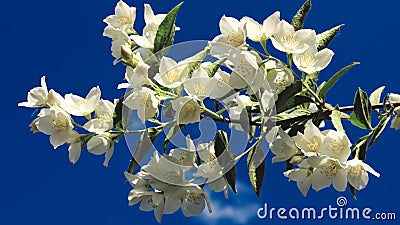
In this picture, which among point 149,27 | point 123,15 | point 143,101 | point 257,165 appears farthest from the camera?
point 123,15

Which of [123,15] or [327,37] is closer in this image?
[327,37]

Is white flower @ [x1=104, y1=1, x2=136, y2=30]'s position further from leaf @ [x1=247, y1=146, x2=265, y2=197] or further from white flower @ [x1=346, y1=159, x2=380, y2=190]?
white flower @ [x1=346, y1=159, x2=380, y2=190]

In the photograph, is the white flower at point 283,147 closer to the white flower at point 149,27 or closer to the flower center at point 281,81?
the flower center at point 281,81

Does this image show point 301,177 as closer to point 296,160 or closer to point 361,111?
point 296,160

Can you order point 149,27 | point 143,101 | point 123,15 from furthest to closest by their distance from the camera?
1. point 123,15
2. point 149,27
3. point 143,101

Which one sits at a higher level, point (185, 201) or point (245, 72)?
point (245, 72)

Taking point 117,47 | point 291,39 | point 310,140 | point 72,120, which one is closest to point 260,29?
point 291,39

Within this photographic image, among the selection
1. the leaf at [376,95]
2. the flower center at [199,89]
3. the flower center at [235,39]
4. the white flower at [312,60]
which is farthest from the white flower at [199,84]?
the leaf at [376,95]

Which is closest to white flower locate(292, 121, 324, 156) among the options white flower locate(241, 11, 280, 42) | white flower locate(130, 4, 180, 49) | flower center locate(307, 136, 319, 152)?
flower center locate(307, 136, 319, 152)

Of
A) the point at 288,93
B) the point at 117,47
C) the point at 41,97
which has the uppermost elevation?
the point at 117,47
